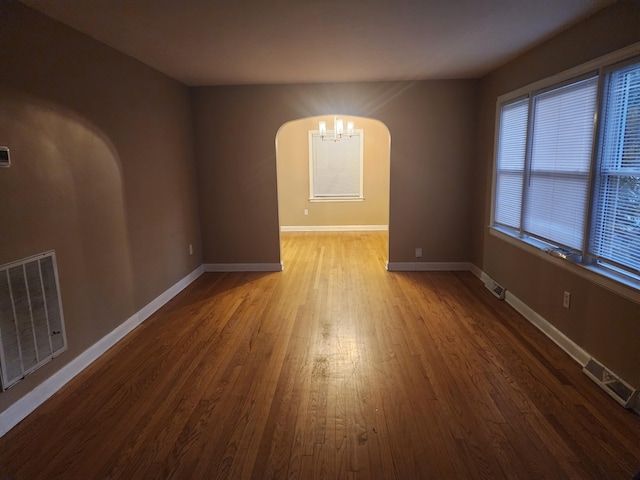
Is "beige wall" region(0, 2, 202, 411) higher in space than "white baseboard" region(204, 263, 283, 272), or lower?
higher

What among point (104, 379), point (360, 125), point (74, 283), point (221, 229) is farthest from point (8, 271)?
point (360, 125)

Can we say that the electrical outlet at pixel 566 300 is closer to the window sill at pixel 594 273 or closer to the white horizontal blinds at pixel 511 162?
the window sill at pixel 594 273

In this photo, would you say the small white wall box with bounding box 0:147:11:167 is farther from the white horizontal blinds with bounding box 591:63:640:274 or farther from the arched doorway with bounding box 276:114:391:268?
the arched doorway with bounding box 276:114:391:268

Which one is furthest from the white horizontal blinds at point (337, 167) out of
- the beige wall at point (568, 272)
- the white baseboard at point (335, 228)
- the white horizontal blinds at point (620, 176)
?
the white horizontal blinds at point (620, 176)

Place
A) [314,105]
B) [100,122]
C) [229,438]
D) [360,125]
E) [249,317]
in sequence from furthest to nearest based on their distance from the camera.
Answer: [360,125]
[314,105]
[249,317]
[100,122]
[229,438]

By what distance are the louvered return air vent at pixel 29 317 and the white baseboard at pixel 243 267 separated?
283 centimetres

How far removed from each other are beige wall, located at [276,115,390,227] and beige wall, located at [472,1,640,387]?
3.62 m

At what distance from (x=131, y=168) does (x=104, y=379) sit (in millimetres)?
1875

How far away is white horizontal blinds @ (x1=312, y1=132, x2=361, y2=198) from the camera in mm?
8141

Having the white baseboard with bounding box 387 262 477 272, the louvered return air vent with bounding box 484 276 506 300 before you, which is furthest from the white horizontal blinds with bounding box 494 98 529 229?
the white baseboard with bounding box 387 262 477 272

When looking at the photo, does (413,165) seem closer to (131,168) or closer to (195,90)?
(195,90)

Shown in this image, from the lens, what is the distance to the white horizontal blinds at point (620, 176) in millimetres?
2299

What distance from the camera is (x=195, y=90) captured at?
16.3 ft

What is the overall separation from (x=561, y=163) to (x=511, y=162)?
0.94 meters
